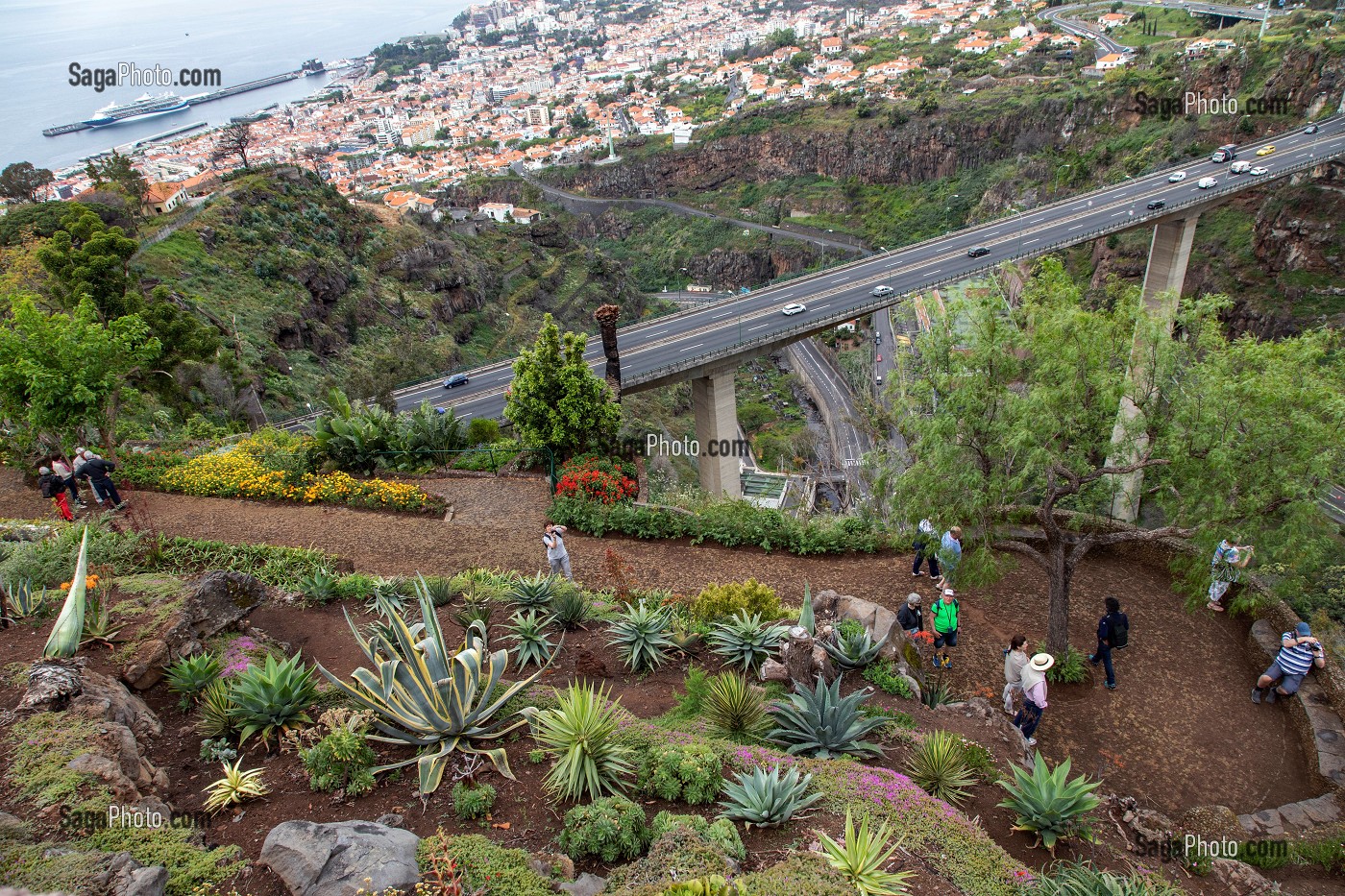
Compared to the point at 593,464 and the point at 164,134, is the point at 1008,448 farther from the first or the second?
the point at 164,134

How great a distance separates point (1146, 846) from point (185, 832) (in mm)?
7772

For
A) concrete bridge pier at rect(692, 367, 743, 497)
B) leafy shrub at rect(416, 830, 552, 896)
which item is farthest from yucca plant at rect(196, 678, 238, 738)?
concrete bridge pier at rect(692, 367, 743, 497)

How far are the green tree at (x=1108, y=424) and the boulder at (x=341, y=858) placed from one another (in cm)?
817

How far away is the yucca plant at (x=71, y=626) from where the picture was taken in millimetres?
6797

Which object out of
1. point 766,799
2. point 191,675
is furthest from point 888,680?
point 191,675

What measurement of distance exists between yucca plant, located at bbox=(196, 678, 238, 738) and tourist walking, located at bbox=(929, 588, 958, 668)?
806 centimetres

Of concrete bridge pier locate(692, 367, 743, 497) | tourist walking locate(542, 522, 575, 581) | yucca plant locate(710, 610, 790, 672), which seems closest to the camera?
yucca plant locate(710, 610, 790, 672)

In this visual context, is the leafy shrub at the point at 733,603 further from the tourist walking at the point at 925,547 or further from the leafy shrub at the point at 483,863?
the leafy shrub at the point at 483,863

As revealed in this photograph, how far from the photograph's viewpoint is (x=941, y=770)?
6.60m

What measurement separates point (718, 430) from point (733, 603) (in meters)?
18.6

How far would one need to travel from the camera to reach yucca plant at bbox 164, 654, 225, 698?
22.5 feet

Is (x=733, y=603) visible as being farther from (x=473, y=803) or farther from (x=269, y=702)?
(x=269, y=702)

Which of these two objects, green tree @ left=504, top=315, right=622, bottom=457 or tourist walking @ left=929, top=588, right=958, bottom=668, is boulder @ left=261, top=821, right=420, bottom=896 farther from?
green tree @ left=504, top=315, right=622, bottom=457

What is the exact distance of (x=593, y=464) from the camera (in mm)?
15336
